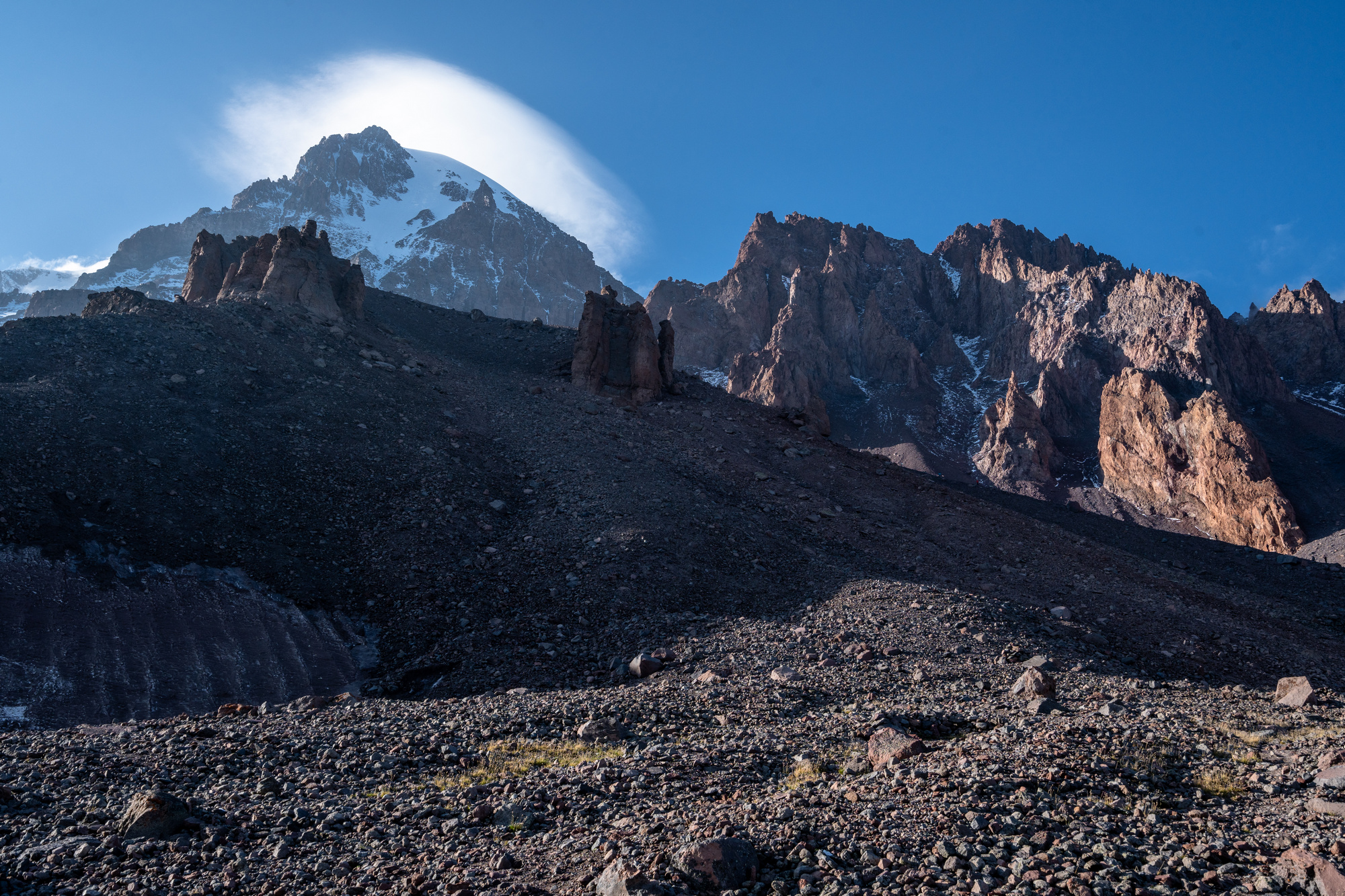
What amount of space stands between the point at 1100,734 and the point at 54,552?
74.3ft

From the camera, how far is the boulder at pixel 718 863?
232 inches

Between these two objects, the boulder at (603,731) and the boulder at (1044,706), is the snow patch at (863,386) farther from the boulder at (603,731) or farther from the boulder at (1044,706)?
the boulder at (603,731)

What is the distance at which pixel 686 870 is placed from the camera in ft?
19.6

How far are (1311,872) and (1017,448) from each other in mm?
105814

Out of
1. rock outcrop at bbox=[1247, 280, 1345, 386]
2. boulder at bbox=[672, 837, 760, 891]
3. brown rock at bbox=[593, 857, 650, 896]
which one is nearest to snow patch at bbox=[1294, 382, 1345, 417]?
rock outcrop at bbox=[1247, 280, 1345, 386]

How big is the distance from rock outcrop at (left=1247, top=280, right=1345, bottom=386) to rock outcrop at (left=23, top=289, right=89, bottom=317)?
226 metres

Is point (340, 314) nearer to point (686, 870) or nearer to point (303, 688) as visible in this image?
point (303, 688)

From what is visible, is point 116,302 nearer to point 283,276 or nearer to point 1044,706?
point 283,276

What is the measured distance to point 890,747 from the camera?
9.18 metres

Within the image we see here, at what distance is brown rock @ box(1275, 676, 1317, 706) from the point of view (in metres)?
12.3

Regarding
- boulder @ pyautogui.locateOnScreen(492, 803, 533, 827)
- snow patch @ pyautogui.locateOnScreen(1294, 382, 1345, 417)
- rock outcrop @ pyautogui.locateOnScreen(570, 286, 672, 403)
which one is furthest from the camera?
snow patch @ pyautogui.locateOnScreen(1294, 382, 1345, 417)

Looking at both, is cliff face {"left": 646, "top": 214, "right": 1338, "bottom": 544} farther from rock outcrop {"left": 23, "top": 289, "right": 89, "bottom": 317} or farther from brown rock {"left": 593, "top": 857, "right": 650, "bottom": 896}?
rock outcrop {"left": 23, "top": 289, "right": 89, "bottom": 317}

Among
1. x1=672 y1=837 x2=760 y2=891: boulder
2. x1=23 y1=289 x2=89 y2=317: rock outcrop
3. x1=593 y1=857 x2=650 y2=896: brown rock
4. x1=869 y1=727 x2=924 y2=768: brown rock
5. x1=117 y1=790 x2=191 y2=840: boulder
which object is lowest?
x1=117 y1=790 x2=191 y2=840: boulder

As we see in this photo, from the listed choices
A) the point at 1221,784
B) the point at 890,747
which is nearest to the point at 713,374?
the point at 890,747
